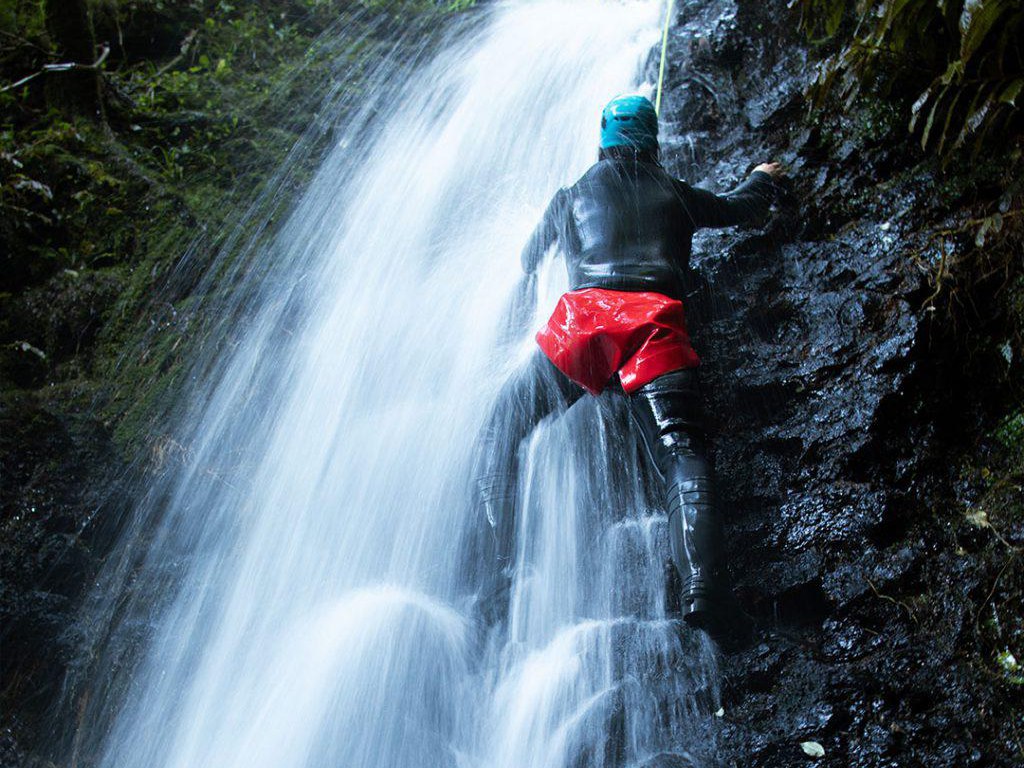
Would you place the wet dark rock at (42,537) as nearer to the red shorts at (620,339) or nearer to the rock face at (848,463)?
the red shorts at (620,339)

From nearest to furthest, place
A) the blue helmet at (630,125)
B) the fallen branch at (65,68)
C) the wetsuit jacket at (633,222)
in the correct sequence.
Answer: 1. the wetsuit jacket at (633,222)
2. the blue helmet at (630,125)
3. the fallen branch at (65,68)

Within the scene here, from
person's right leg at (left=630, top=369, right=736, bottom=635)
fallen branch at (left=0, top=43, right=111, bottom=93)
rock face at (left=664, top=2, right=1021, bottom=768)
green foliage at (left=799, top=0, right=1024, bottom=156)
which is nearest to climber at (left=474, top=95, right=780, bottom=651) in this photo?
person's right leg at (left=630, top=369, right=736, bottom=635)

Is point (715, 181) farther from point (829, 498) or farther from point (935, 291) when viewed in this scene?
point (829, 498)

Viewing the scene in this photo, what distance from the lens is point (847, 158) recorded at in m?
5.39

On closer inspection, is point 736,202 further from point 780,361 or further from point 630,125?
point 780,361

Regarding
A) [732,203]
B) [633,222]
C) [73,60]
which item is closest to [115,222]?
[73,60]

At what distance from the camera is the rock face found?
3.48 meters

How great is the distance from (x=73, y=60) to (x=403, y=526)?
633 centimetres

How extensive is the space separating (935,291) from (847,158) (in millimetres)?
1431

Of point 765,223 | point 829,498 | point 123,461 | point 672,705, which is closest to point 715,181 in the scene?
point 765,223

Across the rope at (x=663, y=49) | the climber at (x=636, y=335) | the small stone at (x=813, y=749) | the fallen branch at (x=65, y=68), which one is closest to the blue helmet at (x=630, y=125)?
the climber at (x=636, y=335)

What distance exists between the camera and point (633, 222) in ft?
15.5

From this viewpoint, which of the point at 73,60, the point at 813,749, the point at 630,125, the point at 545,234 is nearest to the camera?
the point at 813,749

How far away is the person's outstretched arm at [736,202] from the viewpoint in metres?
4.88
